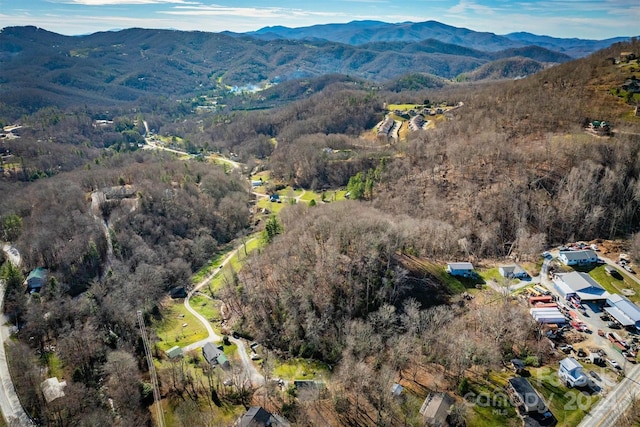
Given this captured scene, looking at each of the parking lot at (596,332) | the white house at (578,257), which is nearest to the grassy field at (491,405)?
the parking lot at (596,332)

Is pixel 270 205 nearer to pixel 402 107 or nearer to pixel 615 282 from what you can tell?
pixel 615 282

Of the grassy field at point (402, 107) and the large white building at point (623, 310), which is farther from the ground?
the grassy field at point (402, 107)

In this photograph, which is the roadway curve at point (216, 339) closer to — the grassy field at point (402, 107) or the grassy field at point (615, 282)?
the grassy field at point (615, 282)

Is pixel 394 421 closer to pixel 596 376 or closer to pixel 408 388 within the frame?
pixel 408 388

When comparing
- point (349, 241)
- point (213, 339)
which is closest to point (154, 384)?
point (213, 339)

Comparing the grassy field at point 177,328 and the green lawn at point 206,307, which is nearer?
the grassy field at point 177,328

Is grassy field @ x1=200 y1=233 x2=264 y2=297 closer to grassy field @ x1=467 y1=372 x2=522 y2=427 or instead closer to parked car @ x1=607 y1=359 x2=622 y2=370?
grassy field @ x1=467 y1=372 x2=522 y2=427
